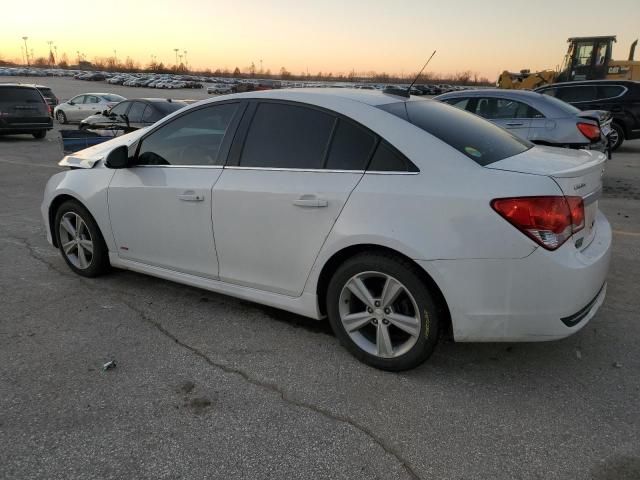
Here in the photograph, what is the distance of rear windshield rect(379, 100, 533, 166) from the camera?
3.03 meters

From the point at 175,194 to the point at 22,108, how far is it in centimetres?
1545

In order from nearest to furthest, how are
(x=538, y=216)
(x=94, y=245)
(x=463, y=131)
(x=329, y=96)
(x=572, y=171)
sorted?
(x=538, y=216) → (x=572, y=171) → (x=463, y=131) → (x=329, y=96) → (x=94, y=245)

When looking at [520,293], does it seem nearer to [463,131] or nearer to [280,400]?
[463,131]

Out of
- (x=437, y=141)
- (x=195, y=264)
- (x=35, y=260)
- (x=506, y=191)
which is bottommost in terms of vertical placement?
(x=35, y=260)

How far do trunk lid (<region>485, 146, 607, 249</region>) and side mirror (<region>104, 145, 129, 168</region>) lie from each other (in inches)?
107

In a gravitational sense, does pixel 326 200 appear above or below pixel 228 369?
above

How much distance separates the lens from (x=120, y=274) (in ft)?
15.9

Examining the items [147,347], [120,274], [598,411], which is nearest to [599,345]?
[598,411]

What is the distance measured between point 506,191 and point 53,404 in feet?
8.73

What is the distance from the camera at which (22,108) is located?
1631 cm

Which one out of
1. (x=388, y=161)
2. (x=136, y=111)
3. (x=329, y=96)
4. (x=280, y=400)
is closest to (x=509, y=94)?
(x=329, y=96)

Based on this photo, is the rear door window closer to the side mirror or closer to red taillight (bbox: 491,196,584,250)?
the side mirror

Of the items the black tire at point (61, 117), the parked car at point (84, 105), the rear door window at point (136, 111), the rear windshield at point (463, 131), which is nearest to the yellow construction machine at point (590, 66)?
the rear door window at point (136, 111)

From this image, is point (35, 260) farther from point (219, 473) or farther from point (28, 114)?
point (28, 114)
